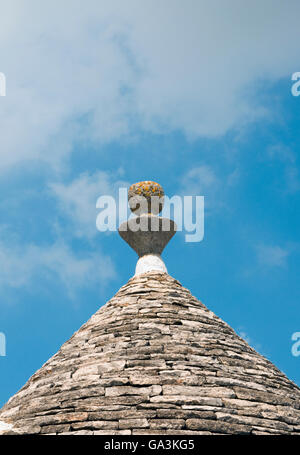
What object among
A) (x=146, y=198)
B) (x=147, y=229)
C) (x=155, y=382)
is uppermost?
(x=146, y=198)

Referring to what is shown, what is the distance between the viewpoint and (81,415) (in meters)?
5.29

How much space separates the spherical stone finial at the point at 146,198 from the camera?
9.29 m

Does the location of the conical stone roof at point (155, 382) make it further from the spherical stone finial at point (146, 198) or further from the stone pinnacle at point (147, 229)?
the spherical stone finial at point (146, 198)

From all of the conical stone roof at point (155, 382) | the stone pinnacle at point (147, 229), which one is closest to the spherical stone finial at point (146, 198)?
the stone pinnacle at point (147, 229)

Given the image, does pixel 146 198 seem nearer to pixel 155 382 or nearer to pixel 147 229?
pixel 147 229

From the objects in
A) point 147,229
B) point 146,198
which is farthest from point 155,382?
point 146,198

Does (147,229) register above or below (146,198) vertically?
below

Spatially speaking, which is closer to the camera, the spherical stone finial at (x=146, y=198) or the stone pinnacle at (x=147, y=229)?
the stone pinnacle at (x=147, y=229)

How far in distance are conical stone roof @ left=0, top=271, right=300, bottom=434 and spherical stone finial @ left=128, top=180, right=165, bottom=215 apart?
210cm

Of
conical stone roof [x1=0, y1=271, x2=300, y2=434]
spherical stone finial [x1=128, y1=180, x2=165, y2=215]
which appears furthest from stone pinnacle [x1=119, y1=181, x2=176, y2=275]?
conical stone roof [x1=0, y1=271, x2=300, y2=434]

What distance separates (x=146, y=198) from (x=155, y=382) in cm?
419

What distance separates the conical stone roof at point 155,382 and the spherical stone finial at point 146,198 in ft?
6.90

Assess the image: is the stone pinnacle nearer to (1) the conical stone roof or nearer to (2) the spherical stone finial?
(2) the spherical stone finial

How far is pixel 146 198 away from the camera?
30.5 feet
